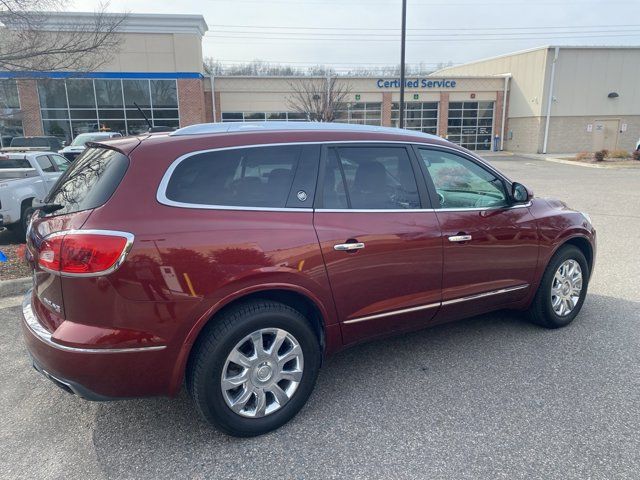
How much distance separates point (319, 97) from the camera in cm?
3025

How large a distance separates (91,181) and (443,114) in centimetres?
3524

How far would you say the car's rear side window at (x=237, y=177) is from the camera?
2.74 meters

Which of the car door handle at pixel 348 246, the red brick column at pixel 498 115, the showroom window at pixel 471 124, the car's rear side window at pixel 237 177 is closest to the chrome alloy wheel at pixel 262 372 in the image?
the car door handle at pixel 348 246

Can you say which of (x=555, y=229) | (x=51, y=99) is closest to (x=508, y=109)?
(x=51, y=99)

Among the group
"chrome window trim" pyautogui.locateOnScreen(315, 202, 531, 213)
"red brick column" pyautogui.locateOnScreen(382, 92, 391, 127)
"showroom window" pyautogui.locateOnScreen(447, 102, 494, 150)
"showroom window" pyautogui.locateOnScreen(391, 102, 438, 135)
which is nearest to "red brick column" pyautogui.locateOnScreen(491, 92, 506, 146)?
"showroom window" pyautogui.locateOnScreen(447, 102, 494, 150)

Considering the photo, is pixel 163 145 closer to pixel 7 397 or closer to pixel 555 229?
pixel 7 397

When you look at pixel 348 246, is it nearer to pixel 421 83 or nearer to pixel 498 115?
pixel 421 83

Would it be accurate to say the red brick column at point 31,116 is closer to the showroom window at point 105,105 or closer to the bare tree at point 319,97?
the showroom window at point 105,105

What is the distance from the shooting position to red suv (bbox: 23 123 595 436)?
2.52m

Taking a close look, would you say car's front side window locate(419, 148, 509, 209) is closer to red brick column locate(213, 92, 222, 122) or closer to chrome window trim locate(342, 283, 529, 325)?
chrome window trim locate(342, 283, 529, 325)

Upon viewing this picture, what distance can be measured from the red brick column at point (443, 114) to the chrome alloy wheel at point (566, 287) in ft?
106

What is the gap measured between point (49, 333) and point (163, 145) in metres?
1.21

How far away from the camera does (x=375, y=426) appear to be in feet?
9.92

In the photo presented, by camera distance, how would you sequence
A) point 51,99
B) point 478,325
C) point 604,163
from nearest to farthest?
point 478,325, point 604,163, point 51,99
